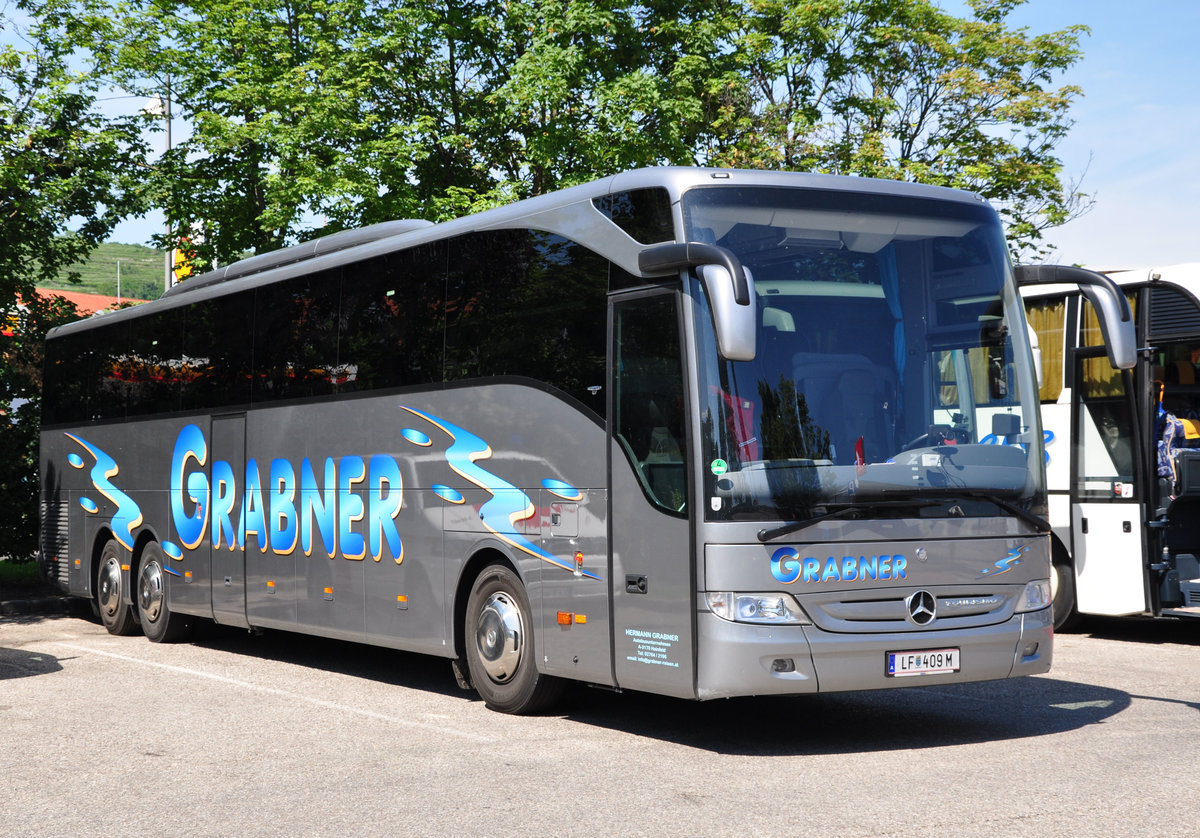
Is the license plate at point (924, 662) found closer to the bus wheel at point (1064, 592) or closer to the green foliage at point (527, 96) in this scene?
the bus wheel at point (1064, 592)

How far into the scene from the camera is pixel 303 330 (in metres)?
12.5

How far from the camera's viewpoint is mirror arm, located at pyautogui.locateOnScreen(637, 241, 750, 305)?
7.23 metres

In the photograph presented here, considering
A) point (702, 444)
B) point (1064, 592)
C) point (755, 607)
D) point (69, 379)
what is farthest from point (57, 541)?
point (755, 607)

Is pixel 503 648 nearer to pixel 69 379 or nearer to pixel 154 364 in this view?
pixel 154 364

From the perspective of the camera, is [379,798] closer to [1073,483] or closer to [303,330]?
[303,330]

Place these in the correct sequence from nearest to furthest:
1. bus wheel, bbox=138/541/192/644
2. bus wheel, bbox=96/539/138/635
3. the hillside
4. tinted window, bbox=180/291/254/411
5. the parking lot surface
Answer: the parking lot surface < tinted window, bbox=180/291/254/411 < bus wheel, bbox=138/541/192/644 < bus wheel, bbox=96/539/138/635 < the hillside

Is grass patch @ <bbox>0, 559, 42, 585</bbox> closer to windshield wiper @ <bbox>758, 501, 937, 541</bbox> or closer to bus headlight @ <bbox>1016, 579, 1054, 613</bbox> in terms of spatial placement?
windshield wiper @ <bbox>758, 501, 937, 541</bbox>

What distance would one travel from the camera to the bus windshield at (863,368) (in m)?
7.85

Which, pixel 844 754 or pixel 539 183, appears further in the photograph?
pixel 539 183

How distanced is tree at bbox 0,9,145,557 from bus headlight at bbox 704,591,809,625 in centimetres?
1237

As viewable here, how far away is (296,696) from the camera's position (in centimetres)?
A: 1082

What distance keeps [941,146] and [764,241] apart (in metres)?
17.9

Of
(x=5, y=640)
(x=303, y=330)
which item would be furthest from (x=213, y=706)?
(x=5, y=640)

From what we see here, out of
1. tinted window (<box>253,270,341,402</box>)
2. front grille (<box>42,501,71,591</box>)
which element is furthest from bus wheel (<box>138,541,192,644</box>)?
tinted window (<box>253,270,341,402</box>)
